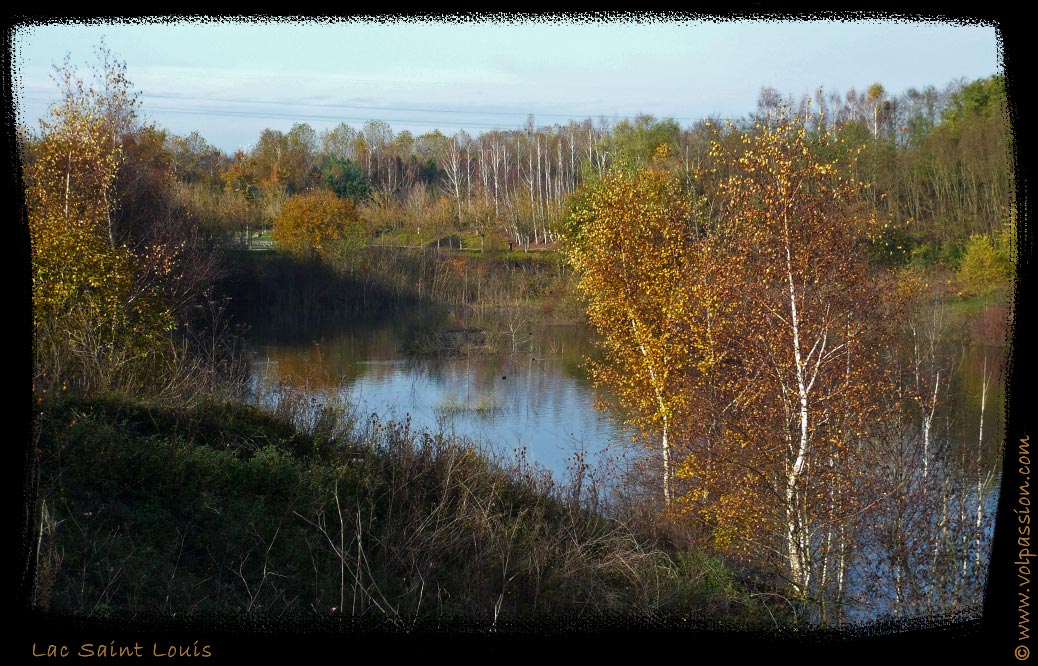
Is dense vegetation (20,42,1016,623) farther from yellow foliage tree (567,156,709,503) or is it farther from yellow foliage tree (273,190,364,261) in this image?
yellow foliage tree (273,190,364,261)

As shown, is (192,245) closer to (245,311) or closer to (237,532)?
(245,311)

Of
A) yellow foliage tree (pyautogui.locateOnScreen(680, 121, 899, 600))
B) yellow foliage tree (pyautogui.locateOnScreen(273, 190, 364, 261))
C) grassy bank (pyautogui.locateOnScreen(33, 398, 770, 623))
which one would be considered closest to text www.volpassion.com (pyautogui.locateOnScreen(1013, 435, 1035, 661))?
grassy bank (pyautogui.locateOnScreen(33, 398, 770, 623))

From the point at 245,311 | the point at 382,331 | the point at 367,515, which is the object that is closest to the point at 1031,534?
the point at 367,515

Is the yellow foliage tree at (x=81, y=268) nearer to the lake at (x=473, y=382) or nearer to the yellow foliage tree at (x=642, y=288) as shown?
the lake at (x=473, y=382)

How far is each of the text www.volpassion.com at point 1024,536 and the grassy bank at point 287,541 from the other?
2.97 metres

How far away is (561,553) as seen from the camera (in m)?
8.12

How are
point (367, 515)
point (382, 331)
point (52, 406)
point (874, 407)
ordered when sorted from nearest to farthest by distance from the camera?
point (52, 406)
point (367, 515)
point (874, 407)
point (382, 331)

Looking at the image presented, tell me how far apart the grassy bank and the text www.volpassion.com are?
297 centimetres

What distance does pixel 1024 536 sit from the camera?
2.90 meters

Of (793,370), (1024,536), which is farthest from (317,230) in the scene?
(1024,536)

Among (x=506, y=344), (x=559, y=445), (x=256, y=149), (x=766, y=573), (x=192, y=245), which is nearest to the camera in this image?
(x=766, y=573)

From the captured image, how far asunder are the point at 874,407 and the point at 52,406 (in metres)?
9.83

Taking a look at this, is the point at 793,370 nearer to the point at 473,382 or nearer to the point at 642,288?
the point at 642,288

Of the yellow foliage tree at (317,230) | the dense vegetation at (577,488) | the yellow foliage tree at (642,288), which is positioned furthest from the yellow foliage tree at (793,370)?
the yellow foliage tree at (317,230)
